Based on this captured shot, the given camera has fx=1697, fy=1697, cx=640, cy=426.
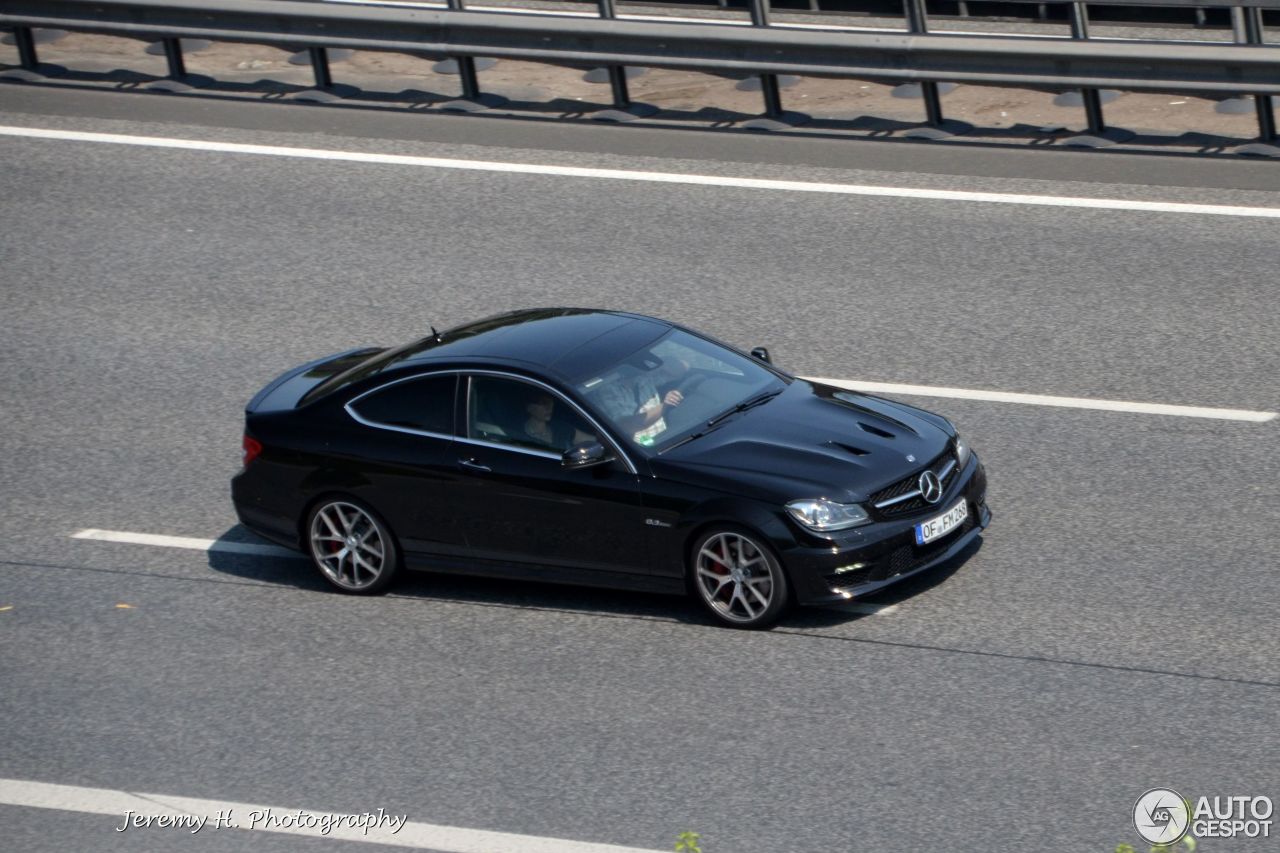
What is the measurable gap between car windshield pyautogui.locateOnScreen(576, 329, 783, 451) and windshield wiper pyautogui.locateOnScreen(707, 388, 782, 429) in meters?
0.02

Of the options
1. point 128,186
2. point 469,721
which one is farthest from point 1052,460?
point 128,186

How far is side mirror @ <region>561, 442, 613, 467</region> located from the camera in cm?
877

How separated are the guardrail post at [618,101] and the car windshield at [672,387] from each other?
6.73 meters

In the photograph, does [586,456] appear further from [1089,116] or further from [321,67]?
[321,67]

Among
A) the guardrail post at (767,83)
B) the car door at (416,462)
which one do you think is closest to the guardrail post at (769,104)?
the guardrail post at (767,83)

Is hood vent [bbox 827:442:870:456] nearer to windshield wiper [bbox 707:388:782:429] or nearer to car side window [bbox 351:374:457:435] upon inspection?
windshield wiper [bbox 707:388:782:429]

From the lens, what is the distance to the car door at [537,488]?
28.8 feet

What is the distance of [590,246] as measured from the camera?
13477mm

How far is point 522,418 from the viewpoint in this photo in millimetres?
9141

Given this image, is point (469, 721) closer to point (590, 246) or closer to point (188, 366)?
point (188, 366)

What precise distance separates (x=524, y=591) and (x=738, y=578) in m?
1.45

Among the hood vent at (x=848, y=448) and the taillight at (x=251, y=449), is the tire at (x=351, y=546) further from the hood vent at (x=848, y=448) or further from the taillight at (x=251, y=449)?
the hood vent at (x=848, y=448)

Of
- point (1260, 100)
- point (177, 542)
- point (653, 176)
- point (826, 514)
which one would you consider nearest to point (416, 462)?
point (177, 542)

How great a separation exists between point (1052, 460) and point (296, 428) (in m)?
4.43
